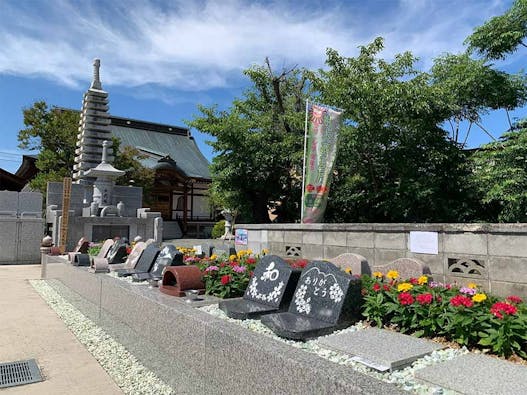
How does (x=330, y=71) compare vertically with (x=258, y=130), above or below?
above

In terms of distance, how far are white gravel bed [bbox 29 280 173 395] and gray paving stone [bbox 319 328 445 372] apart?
174 cm

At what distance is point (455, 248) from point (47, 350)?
18.3ft

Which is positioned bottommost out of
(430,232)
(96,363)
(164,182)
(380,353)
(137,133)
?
(96,363)

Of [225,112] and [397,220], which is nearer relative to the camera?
[397,220]

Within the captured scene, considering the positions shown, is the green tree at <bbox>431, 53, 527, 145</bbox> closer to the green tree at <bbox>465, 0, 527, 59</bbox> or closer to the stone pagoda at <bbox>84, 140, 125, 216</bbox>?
the green tree at <bbox>465, 0, 527, 59</bbox>

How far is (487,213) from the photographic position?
420 inches

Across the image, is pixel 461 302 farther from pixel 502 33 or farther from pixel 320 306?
pixel 502 33

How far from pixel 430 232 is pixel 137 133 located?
30.9 meters

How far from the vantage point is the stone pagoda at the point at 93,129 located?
58.6ft

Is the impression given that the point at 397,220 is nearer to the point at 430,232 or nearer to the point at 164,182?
the point at 430,232

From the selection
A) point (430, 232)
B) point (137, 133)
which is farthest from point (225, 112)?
point (137, 133)

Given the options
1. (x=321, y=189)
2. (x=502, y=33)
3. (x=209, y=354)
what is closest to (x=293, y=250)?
(x=321, y=189)

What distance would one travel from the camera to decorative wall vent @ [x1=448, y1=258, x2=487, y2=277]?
5.20 metres

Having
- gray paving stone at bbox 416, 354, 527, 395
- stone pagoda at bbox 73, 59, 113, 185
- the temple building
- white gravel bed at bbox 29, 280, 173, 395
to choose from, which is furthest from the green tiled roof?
gray paving stone at bbox 416, 354, 527, 395
